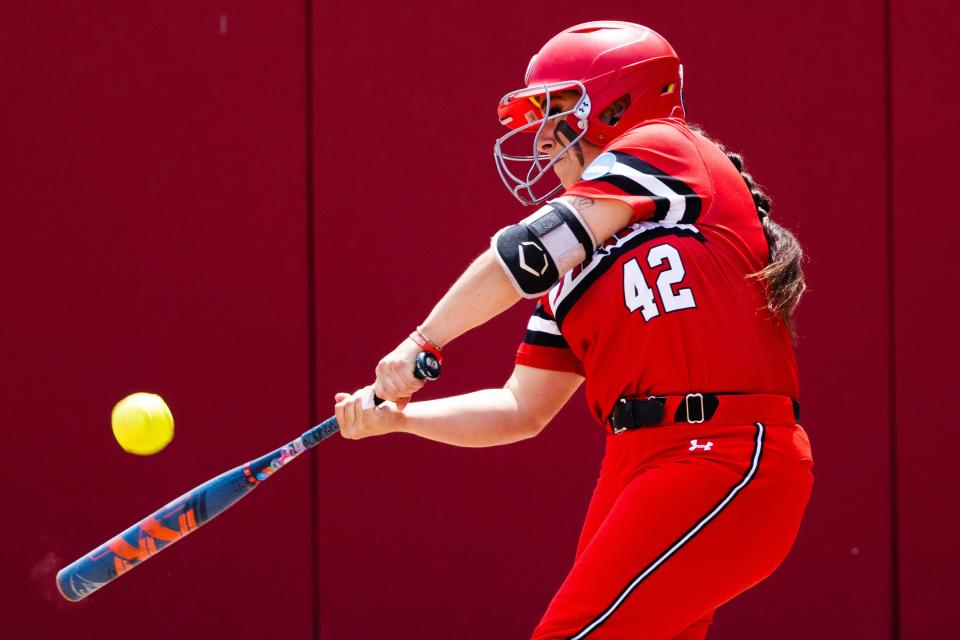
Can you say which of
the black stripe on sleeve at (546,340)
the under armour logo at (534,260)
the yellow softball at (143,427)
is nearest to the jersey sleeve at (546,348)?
the black stripe on sleeve at (546,340)

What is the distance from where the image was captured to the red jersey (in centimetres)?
266

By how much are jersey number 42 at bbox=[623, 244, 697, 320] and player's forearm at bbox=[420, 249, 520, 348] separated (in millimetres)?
232

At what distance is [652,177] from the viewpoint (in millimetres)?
2695

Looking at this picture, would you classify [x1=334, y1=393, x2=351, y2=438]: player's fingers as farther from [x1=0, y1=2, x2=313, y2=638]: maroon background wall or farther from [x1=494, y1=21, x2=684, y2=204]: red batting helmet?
[x1=0, y1=2, x2=313, y2=638]: maroon background wall

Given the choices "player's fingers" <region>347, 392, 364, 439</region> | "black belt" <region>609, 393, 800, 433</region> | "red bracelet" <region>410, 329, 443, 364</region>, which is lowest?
"player's fingers" <region>347, 392, 364, 439</region>

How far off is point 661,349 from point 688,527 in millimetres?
356

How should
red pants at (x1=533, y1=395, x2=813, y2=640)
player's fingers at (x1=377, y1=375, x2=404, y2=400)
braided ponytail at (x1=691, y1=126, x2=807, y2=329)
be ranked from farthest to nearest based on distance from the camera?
player's fingers at (x1=377, y1=375, x2=404, y2=400)
braided ponytail at (x1=691, y1=126, x2=807, y2=329)
red pants at (x1=533, y1=395, x2=813, y2=640)

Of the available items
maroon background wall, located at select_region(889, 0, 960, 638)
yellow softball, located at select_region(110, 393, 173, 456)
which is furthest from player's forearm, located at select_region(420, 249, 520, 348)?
maroon background wall, located at select_region(889, 0, 960, 638)

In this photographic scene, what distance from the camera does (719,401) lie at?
2645 millimetres

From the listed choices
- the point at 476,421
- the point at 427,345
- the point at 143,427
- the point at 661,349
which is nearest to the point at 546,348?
the point at 476,421

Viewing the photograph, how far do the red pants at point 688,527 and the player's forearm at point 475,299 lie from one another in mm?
387

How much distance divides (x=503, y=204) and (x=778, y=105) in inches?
40.7

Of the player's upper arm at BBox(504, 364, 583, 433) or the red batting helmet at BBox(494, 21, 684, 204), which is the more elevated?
the red batting helmet at BBox(494, 21, 684, 204)

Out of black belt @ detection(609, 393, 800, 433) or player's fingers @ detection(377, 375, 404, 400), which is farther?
player's fingers @ detection(377, 375, 404, 400)
